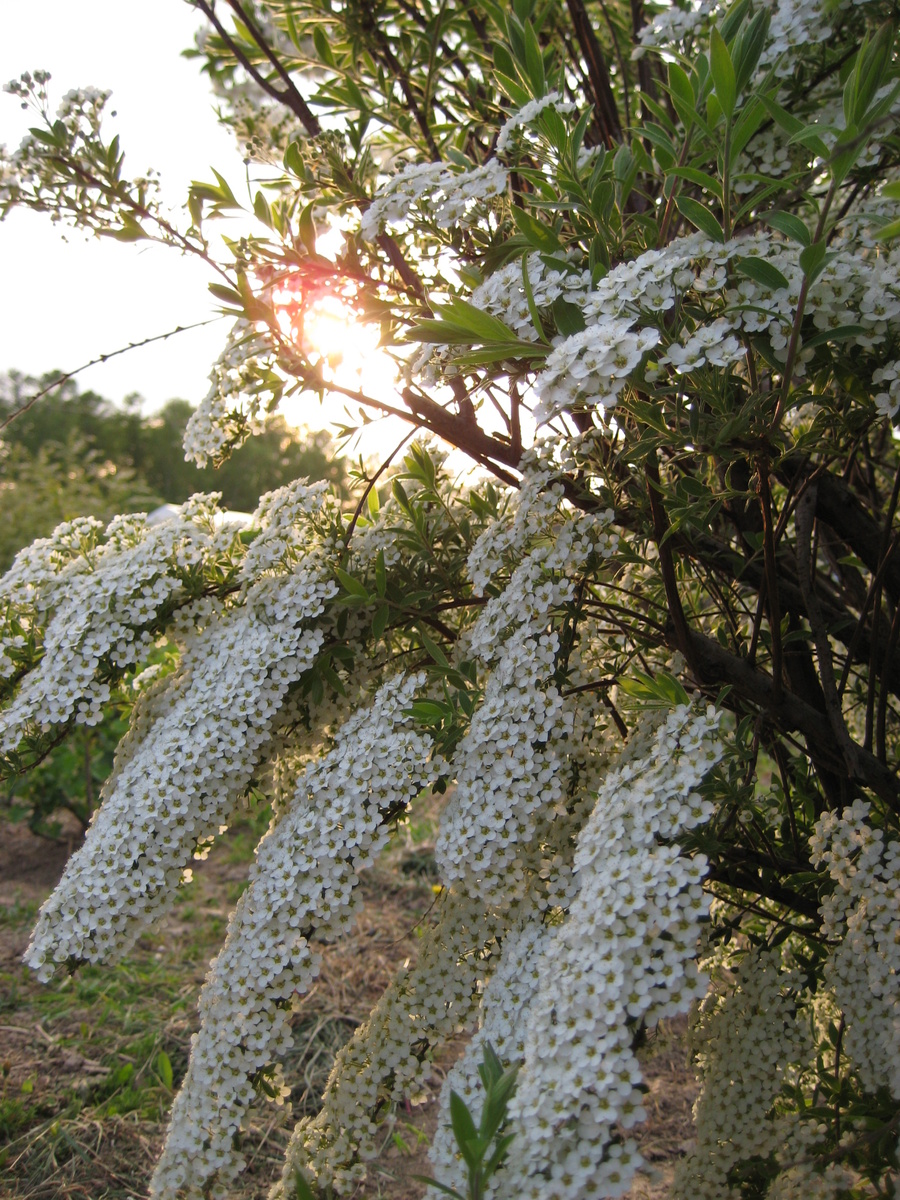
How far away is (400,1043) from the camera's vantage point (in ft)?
5.07

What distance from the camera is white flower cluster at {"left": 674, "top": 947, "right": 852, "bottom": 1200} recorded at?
1.48 meters

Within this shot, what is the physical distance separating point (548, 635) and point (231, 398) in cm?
90

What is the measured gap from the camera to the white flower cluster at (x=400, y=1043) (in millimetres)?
1504

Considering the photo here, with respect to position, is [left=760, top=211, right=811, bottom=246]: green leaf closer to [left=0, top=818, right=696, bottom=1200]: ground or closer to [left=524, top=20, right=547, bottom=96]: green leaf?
[left=524, top=20, right=547, bottom=96]: green leaf

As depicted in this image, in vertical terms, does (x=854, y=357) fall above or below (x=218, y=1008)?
above

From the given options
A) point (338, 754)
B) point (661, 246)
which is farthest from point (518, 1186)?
point (661, 246)

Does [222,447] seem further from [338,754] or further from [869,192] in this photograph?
[869,192]

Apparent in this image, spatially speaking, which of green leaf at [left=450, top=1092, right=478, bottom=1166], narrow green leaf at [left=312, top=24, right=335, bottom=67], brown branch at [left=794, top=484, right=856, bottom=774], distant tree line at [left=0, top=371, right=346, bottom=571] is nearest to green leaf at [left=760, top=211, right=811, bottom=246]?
brown branch at [left=794, top=484, right=856, bottom=774]

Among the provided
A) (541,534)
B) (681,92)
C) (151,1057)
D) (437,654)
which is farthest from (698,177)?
(151,1057)

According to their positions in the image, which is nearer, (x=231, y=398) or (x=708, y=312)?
(x=708, y=312)

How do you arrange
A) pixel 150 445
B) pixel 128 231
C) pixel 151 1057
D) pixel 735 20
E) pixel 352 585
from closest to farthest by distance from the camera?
1. pixel 735 20
2. pixel 352 585
3. pixel 128 231
4. pixel 151 1057
5. pixel 150 445

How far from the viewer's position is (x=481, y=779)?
1402 mm

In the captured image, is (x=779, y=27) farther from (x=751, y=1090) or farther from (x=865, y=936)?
(x=751, y=1090)

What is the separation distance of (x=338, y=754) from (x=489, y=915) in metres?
0.40
